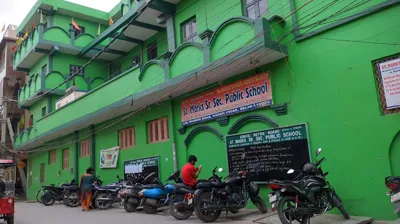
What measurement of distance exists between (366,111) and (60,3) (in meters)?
19.7

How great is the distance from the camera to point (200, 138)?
11.1m

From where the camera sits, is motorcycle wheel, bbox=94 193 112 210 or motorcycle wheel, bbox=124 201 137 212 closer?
motorcycle wheel, bbox=124 201 137 212

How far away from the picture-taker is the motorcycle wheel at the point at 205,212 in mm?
7699


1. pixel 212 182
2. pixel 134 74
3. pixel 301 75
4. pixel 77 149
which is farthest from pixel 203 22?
pixel 77 149

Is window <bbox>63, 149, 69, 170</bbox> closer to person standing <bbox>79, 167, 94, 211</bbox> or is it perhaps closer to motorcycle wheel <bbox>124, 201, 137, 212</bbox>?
person standing <bbox>79, 167, 94, 211</bbox>

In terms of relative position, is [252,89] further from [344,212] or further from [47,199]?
[47,199]

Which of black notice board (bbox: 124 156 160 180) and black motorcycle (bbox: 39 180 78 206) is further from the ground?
black notice board (bbox: 124 156 160 180)

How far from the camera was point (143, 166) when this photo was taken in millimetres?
13469

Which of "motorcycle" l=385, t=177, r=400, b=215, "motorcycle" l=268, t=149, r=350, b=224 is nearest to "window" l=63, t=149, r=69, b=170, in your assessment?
"motorcycle" l=268, t=149, r=350, b=224

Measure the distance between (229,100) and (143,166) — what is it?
5405 mm

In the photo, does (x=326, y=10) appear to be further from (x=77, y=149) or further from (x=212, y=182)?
(x=77, y=149)

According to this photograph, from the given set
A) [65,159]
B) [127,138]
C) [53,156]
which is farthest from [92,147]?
[53,156]

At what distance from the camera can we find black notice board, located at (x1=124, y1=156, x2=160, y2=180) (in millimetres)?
12805

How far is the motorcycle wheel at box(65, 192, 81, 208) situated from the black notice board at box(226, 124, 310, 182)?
8.06 meters
